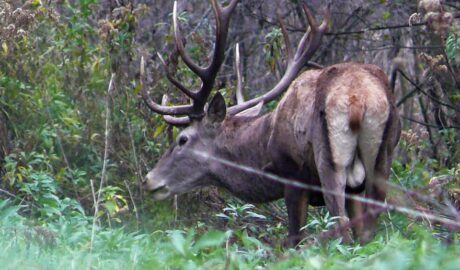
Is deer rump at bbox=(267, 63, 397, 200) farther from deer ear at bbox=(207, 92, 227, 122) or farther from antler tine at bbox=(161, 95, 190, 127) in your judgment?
antler tine at bbox=(161, 95, 190, 127)

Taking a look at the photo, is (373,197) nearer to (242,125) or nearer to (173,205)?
(242,125)

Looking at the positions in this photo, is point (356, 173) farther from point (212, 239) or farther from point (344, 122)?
point (212, 239)

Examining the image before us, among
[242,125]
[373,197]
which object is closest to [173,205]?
[242,125]

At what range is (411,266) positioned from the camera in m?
4.17

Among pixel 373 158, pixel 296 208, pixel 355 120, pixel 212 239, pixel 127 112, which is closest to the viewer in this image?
pixel 212 239

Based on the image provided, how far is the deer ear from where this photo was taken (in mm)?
9300

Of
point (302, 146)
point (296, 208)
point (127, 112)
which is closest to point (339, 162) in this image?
point (302, 146)

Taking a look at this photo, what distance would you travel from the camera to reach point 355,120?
7355 mm

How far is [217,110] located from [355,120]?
2.28 m

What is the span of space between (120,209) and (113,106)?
5.92ft

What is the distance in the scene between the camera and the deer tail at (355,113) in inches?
290

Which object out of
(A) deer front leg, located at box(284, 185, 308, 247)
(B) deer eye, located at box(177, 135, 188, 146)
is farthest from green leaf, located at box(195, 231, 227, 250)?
(B) deer eye, located at box(177, 135, 188, 146)

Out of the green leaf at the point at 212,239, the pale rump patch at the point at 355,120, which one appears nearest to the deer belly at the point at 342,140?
the pale rump patch at the point at 355,120

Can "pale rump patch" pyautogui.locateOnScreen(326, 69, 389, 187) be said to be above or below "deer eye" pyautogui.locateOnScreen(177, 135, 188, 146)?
above
